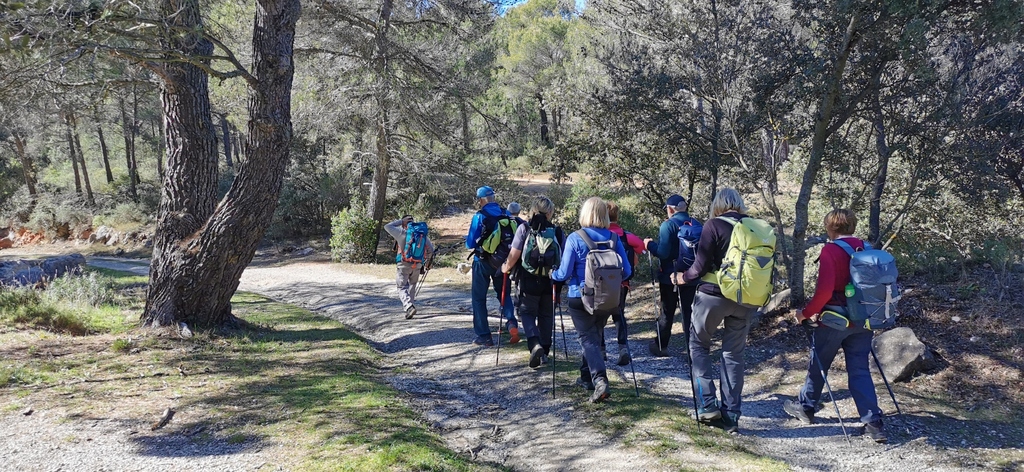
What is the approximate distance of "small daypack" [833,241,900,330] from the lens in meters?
4.52

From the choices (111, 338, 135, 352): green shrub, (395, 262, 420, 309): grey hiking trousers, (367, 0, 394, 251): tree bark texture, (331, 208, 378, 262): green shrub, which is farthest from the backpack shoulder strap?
(331, 208, 378, 262): green shrub

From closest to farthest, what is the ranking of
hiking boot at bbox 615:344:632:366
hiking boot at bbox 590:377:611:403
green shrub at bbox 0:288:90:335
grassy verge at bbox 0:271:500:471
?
grassy verge at bbox 0:271:500:471 < hiking boot at bbox 590:377:611:403 < hiking boot at bbox 615:344:632:366 < green shrub at bbox 0:288:90:335

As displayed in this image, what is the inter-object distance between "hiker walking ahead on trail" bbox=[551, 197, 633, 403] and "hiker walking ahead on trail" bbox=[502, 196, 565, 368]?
57 centimetres

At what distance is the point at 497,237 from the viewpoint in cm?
712

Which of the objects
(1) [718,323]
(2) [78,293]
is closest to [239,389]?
(1) [718,323]

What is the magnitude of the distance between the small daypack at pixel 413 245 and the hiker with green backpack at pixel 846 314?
18.0ft

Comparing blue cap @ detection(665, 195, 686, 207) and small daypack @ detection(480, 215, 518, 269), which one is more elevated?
blue cap @ detection(665, 195, 686, 207)

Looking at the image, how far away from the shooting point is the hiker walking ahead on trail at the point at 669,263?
6500mm

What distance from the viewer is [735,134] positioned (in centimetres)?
870

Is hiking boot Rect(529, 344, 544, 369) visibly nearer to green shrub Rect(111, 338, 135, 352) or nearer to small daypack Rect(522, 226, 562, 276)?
small daypack Rect(522, 226, 562, 276)

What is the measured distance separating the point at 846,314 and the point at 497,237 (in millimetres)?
3756

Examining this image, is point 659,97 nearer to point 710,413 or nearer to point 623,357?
point 623,357

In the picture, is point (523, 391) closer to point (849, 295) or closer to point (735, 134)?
point (849, 295)

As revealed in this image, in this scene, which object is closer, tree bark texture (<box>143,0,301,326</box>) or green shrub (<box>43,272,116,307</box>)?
tree bark texture (<box>143,0,301,326</box>)
